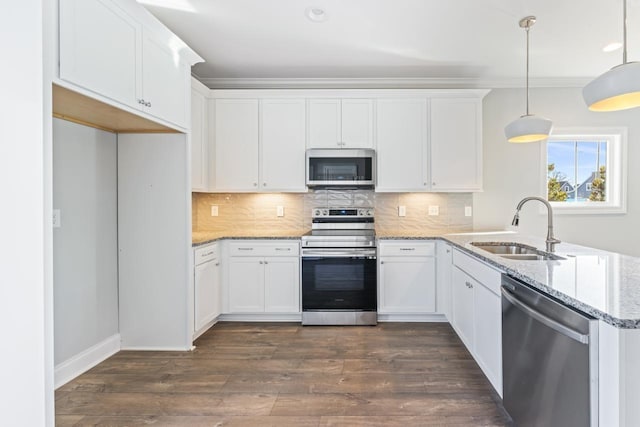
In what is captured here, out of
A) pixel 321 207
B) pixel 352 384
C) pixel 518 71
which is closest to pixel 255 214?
pixel 321 207

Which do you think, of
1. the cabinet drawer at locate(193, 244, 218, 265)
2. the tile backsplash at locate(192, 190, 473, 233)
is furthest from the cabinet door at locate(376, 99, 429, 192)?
the cabinet drawer at locate(193, 244, 218, 265)

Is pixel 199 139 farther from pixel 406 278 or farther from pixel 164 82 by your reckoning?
pixel 406 278

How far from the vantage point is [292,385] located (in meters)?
2.35

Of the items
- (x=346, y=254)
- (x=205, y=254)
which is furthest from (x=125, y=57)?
(x=346, y=254)

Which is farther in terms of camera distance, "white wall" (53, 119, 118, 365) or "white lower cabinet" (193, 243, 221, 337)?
"white lower cabinet" (193, 243, 221, 337)

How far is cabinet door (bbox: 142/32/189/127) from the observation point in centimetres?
238

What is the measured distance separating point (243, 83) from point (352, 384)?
3253 mm

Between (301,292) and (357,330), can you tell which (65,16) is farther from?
(357,330)

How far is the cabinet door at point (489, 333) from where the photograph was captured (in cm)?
202

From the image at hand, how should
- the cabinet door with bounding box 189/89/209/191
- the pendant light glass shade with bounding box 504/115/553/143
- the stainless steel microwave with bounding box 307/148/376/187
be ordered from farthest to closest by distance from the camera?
1. the stainless steel microwave with bounding box 307/148/376/187
2. the cabinet door with bounding box 189/89/209/191
3. the pendant light glass shade with bounding box 504/115/553/143

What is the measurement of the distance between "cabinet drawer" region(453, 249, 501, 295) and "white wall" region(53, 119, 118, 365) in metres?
2.70

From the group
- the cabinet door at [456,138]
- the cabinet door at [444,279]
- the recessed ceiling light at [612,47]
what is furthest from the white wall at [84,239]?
the recessed ceiling light at [612,47]

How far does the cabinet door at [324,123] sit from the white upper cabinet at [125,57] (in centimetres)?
125

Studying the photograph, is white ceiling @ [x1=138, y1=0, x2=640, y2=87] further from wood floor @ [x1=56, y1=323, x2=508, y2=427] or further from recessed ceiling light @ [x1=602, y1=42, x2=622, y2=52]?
wood floor @ [x1=56, y1=323, x2=508, y2=427]
